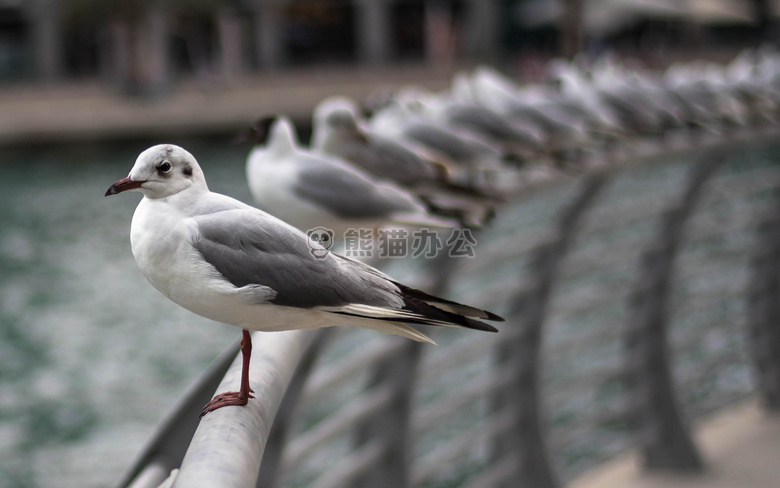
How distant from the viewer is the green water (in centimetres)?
754

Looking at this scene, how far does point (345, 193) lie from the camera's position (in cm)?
217

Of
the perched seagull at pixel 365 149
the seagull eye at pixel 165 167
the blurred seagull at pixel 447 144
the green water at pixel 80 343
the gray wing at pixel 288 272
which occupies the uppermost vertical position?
the seagull eye at pixel 165 167

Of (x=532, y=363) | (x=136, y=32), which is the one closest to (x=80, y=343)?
(x=532, y=363)

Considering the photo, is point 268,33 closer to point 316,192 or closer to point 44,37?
point 44,37

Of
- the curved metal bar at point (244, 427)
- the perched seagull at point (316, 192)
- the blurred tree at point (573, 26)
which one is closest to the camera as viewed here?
the curved metal bar at point (244, 427)

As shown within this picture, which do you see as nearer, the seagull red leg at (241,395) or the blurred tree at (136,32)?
the seagull red leg at (241,395)

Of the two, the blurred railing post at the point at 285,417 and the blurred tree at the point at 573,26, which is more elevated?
the blurred railing post at the point at 285,417

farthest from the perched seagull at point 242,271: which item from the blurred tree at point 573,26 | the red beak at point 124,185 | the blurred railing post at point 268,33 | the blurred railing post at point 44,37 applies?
the blurred railing post at point 268,33

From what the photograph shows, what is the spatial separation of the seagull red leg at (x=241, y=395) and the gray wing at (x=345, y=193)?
79 cm

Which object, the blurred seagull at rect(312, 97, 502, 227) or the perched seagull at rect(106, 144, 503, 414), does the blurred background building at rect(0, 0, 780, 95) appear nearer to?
the blurred seagull at rect(312, 97, 502, 227)

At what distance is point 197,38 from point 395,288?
29.3m

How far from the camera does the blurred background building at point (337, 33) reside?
83.1 feet
